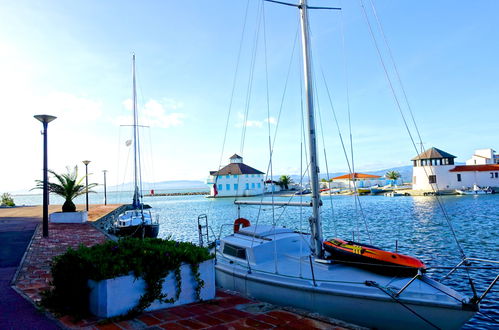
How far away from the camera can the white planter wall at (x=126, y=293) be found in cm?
522

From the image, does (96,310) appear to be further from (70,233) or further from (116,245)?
(70,233)

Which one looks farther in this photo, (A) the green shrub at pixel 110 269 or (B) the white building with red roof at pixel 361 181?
(B) the white building with red roof at pixel 361 181

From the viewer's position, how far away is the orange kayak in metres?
Result: 7.24

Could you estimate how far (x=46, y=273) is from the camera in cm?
870

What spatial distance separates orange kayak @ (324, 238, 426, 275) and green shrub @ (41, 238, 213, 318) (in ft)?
12.8

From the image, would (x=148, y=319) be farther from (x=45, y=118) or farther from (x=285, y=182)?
(x=285, y=182)

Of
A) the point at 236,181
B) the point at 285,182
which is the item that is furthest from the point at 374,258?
the point at 285,182

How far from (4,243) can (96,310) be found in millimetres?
11196

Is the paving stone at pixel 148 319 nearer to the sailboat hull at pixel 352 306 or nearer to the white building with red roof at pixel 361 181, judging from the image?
the sailboat hull at pixel 352 306

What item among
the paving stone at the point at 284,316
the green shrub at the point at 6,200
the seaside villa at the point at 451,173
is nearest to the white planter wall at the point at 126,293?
the paving stone at the point at 284,316

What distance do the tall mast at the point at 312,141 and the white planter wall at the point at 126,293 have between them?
3.74 metres

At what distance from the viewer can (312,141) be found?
9133mm

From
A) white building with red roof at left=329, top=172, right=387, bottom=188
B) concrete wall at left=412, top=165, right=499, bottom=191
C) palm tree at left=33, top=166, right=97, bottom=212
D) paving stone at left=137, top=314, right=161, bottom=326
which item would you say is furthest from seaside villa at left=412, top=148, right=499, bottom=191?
paving stone at left=137, top=314, right=161, bottom=326

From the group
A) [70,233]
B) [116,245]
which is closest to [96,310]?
[116,245]
